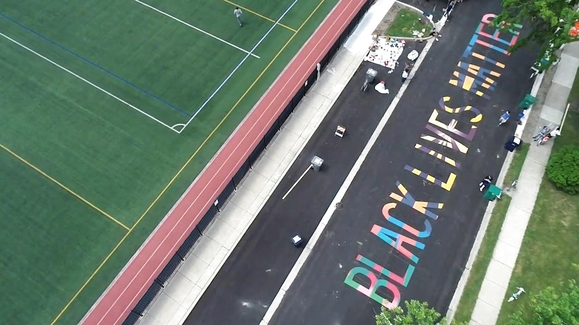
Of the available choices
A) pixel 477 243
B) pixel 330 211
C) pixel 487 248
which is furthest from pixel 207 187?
pixel 487 248

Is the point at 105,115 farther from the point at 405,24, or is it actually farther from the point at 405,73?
the point at 405,24

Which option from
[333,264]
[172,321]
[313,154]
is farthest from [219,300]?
[313,154]

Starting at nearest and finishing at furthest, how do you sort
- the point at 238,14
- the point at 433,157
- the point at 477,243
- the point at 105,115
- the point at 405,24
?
the point at 477,243 → the point at 433,157 → the point at 105,115 → the point at 238,14 → the point at 405,24

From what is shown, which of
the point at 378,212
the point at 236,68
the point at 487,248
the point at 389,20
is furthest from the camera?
the point at 389,20

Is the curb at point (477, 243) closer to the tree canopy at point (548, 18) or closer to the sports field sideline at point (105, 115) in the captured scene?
the tree canopy at point (548, 18)

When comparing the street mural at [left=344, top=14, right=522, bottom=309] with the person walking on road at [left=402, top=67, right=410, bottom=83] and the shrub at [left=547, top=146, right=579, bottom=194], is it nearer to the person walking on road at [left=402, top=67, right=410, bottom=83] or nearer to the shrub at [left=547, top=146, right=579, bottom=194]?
the person walking on road at [left=402, top=67, right=410, bottom=83]

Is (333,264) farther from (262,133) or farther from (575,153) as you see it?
(575,153)

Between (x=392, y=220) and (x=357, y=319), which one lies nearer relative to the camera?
(x=357, y=319)
